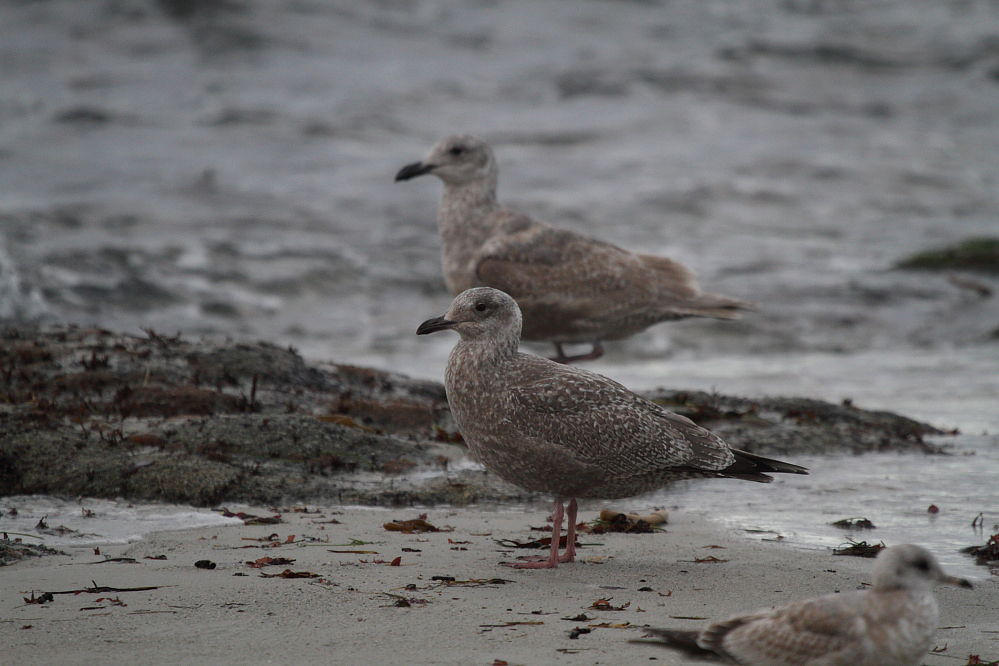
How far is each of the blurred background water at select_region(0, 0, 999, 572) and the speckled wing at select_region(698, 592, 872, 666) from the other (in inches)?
114

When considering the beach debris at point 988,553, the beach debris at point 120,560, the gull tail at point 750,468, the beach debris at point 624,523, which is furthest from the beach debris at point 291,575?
the beach debris at point 988,553

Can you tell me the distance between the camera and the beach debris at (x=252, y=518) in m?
5.32

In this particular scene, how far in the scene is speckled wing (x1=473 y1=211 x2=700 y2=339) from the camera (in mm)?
A: 8586

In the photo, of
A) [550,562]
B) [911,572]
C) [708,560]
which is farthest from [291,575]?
[911,572]

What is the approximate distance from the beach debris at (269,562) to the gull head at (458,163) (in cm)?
524

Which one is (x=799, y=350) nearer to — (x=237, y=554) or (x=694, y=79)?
(x=237, y=554)

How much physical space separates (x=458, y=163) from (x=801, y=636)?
22.3 feet

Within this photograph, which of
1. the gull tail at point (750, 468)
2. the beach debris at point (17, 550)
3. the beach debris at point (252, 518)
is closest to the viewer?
the beach debris at point (17, 550)

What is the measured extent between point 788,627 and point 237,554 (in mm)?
2504

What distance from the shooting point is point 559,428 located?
16.7ft

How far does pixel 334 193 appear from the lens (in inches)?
775

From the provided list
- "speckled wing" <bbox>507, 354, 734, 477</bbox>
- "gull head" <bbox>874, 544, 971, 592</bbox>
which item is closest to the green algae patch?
"speckled wing" <bbox>507, 354, 734, 477</bbox>

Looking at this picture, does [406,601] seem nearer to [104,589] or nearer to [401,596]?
[401,596]

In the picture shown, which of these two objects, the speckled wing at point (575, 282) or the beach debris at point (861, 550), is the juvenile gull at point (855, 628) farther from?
the speckled wing at point (575, 282)
